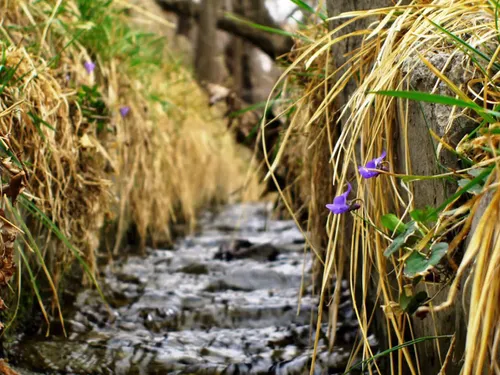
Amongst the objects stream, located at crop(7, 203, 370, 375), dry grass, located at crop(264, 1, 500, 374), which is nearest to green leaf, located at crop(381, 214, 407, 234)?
dry grass, located at crop(264, 1, 500, 374)

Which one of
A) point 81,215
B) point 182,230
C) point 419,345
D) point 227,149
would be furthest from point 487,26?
point 227,149

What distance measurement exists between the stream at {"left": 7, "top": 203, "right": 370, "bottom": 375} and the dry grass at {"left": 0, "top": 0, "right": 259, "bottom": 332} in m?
0.20

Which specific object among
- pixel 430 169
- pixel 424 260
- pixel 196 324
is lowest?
pixel 196 324

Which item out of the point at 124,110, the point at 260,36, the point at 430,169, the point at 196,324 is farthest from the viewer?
the point at 260,36

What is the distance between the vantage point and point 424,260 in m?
0.92

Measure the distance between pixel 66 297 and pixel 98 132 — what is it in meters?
0.70

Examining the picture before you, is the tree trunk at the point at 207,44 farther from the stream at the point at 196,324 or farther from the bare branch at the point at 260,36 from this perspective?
the stream at the point at 196,324

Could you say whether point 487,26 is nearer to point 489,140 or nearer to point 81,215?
point 489,140

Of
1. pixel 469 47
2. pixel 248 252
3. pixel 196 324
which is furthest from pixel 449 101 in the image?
pixel 248 252

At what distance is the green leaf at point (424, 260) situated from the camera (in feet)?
2.93

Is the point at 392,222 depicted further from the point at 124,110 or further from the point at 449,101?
the point at 124,110

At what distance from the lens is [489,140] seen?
0.81m

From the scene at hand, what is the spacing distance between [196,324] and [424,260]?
1.24 metres

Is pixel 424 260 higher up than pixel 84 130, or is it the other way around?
pixel 84 130
